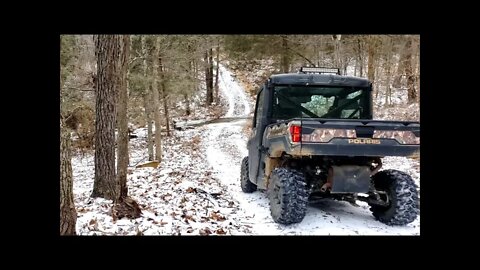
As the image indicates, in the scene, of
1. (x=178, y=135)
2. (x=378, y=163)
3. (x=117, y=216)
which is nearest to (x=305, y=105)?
(x=378, y=163)

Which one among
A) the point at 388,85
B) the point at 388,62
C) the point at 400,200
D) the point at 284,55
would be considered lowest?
the point at 400,200

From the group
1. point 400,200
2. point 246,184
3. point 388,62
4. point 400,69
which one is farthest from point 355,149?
point 400,69

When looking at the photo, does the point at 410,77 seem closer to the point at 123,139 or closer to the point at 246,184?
the point at 246,184

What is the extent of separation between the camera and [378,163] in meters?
4.77

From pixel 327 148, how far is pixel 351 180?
2.12 feet

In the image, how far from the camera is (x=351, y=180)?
4.41 m

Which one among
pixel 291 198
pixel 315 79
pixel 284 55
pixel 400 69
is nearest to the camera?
pixel 291 198

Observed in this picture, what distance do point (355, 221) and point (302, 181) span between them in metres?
0.98

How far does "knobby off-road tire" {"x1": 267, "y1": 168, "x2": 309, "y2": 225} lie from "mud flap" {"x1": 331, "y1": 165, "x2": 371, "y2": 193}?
38cm

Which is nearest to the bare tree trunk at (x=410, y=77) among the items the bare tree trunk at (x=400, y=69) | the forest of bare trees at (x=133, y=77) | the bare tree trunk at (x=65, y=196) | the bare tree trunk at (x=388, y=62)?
the forest of bare trees at (x=133, y=77)

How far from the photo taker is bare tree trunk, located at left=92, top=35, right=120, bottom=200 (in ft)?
19.5

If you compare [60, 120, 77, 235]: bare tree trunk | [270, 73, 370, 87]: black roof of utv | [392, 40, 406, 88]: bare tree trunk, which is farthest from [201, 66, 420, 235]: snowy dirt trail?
[392, 40, 406, 88]: bare tree trunk

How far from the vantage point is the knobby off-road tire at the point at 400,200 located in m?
4.36
